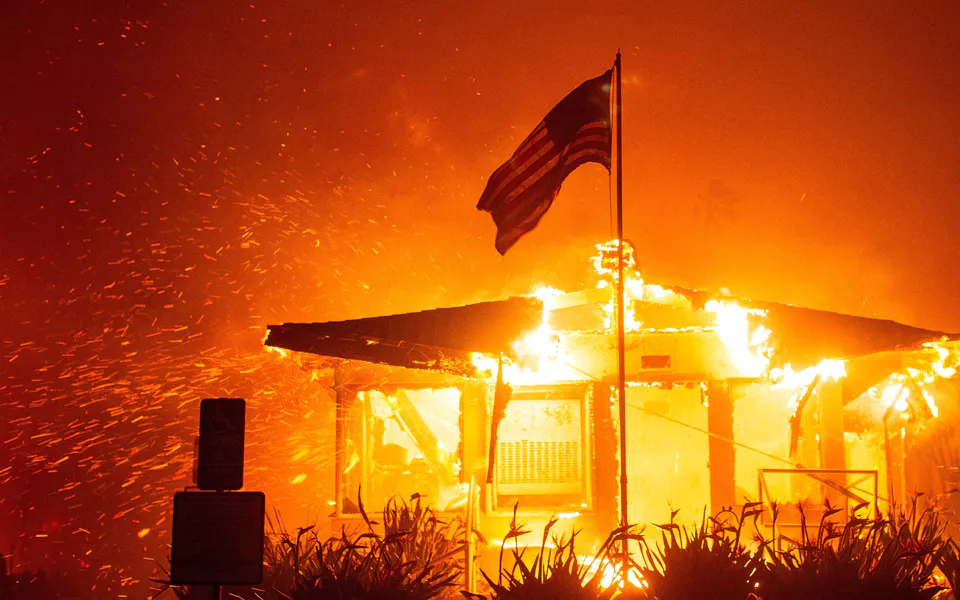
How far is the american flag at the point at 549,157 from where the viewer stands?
9.99 m

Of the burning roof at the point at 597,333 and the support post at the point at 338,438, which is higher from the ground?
the burning roof at the point at 597,333

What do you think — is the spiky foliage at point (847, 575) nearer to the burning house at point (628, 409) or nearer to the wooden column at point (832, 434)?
the burning house at point (628, 409)

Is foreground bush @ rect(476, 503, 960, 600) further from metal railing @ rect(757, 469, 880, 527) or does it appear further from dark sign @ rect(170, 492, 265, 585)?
metal railing @ rect(757, 469, 880, 527)

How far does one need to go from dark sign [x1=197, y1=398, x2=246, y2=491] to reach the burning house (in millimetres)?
4036

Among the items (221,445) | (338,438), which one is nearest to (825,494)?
(338,438)

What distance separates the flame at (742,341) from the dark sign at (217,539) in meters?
7.62

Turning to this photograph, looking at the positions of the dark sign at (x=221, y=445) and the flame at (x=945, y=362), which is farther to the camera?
the flame at (x=945, y=362)

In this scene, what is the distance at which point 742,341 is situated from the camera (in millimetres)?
12836

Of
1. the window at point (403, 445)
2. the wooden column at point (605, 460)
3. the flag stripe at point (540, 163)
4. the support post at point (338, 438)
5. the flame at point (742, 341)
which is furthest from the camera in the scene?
the window at point (403, 445)

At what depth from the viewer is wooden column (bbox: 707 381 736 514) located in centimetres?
1275

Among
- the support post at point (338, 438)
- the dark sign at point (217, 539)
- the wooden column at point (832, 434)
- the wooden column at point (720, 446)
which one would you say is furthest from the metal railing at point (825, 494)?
the dark sign at point (217, 539)

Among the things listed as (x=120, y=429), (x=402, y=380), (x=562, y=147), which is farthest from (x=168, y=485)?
(x=562, y=147)

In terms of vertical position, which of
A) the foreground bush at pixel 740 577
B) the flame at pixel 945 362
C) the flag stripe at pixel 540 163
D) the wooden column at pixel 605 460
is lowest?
the foreground bush at pixel 740 577

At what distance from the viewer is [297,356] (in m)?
12.6
